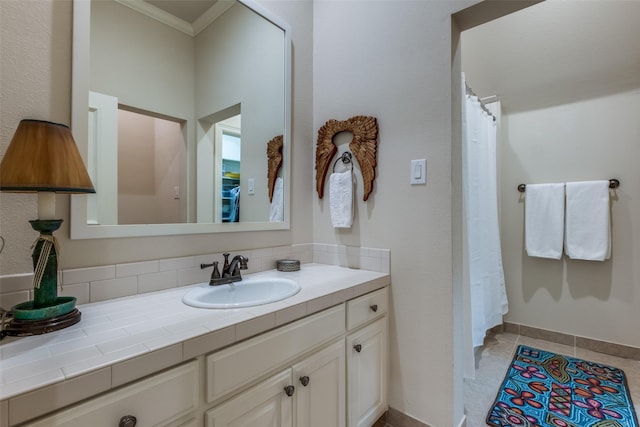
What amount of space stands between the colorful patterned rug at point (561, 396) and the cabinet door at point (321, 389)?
93 cm

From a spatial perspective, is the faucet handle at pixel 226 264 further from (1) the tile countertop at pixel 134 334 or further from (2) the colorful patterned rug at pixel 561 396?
(2) the colorful patterned rug at pixel 561 396

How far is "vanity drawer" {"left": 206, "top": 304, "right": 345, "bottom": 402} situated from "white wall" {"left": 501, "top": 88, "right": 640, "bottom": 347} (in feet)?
7.40

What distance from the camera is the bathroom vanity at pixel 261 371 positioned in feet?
1.94

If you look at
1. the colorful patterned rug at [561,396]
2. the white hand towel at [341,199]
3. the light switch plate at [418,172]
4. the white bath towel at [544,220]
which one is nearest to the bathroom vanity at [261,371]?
the white hand towel at [341,199]

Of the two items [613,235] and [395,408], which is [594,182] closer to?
[613,235]

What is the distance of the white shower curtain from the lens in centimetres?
193

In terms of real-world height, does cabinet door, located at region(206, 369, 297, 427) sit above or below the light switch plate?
below

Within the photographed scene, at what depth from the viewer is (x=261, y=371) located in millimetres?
867

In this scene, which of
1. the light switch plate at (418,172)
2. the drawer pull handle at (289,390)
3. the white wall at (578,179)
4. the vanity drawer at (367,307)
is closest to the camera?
the drawer pull handle at (289,390)

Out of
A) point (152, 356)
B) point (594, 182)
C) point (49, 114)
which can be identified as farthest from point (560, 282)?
point (49, 114)

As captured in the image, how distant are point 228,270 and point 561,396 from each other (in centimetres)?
205

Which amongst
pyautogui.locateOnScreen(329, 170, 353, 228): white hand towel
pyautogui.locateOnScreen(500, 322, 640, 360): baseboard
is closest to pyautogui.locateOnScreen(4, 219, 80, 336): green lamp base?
pyautogui.locateOnScreen(329, 170, 353, 228): white hand towel

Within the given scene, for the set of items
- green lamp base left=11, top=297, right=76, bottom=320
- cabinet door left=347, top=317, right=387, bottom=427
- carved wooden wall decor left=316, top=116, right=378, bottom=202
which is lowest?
cabinet door left=347, top=317, right=387, bottom=427

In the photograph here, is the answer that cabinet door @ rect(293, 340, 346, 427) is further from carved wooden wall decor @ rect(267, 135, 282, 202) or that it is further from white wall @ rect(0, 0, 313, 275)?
carved wooden wall decor @ rect(267, 135, 282, 202)
